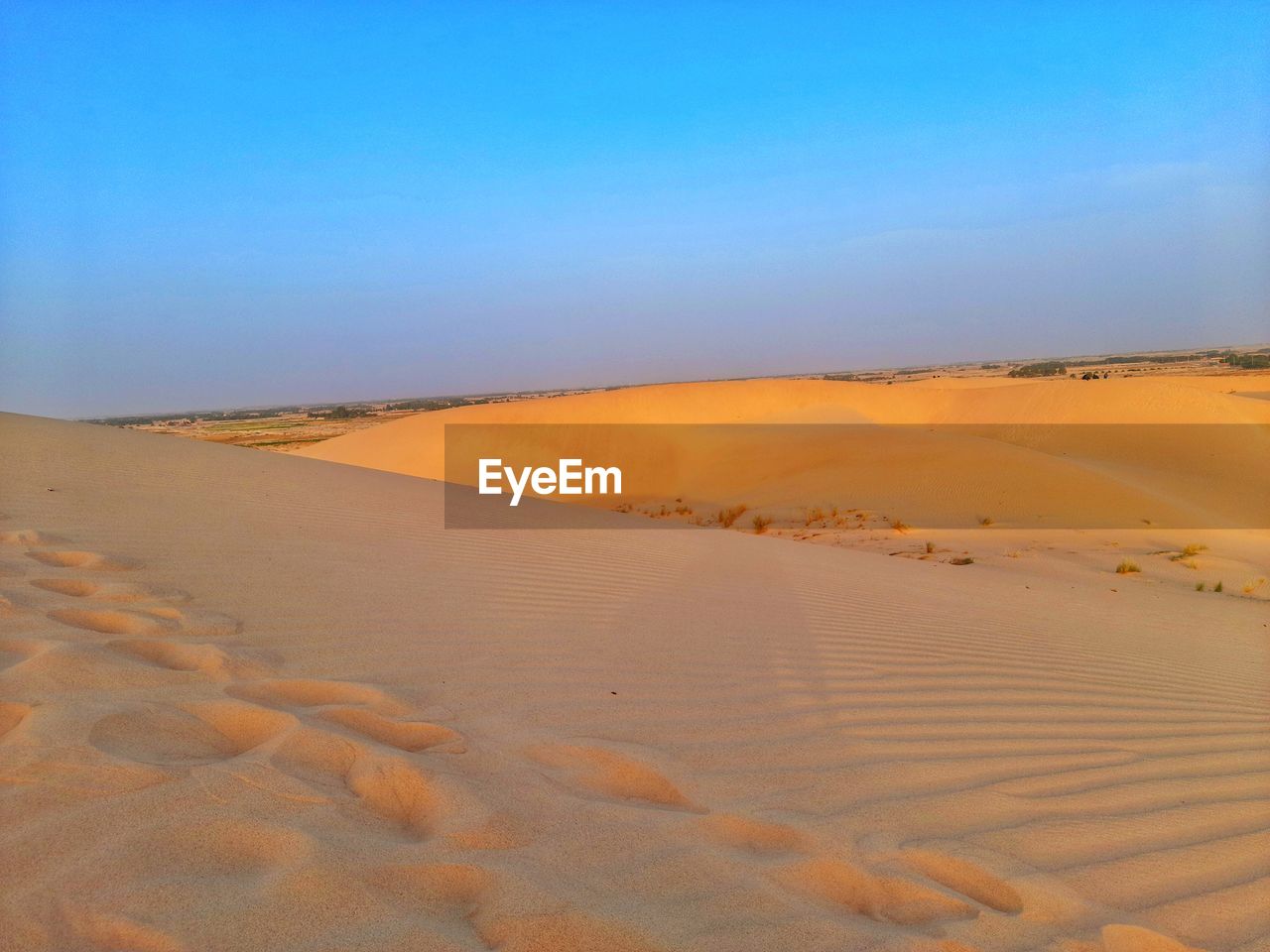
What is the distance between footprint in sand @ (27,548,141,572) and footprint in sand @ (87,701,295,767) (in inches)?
90.3

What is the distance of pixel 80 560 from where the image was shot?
436 centimetres

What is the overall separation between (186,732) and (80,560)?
267cm

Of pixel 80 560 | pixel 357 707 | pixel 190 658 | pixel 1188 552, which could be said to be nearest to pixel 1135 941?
pixel 357 707

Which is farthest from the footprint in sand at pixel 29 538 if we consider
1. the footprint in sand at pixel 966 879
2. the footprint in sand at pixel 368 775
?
the footprint in sand at pixel 966 879

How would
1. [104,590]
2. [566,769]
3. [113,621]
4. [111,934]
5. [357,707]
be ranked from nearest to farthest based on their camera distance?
[111,934] < [566,769] < [357,707] < [113,621] < [104,590]

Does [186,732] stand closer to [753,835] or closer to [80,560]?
[753,835]

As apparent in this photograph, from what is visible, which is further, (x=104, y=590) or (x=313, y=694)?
(x=104, y=590)

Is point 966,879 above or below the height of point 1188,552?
above

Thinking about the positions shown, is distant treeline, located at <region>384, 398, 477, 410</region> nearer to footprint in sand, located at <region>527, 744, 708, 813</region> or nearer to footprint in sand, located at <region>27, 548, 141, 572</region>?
footprint in sand, located at <region>27, 548, 141, 572</region>

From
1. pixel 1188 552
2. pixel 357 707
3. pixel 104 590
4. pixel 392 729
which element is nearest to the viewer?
pixel 392 729

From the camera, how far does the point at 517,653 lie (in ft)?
12.5

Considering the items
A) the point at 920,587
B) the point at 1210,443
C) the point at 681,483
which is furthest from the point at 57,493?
the point at 1210,443

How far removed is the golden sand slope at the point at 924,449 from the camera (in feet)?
48.7

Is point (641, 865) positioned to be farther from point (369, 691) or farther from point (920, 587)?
point (920, 587)
